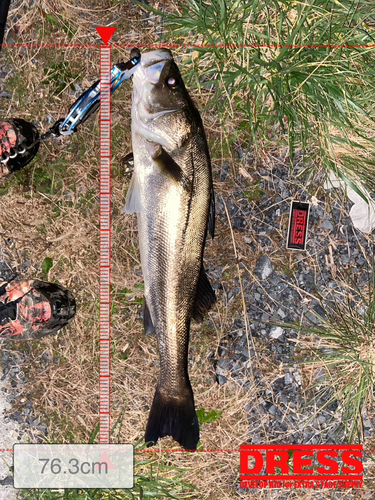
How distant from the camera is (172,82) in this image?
2.47 meters

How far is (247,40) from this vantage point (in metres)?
2.83

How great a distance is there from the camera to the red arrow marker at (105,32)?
318cm

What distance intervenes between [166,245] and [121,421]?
161 centimetres

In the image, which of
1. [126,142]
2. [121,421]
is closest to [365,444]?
[121,421]

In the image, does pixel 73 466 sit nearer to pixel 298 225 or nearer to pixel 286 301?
pixel 286 301

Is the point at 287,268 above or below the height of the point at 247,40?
below

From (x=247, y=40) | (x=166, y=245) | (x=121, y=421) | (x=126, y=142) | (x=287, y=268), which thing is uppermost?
(x=247, y=40)

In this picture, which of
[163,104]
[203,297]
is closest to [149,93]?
[163,104]

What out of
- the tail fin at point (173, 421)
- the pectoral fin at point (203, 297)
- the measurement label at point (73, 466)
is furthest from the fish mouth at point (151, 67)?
the measurement label at point (73, 466)

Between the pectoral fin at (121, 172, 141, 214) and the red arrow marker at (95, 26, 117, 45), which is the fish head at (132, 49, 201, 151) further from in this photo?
the red arrow marker at (95, 26, 117, 45)

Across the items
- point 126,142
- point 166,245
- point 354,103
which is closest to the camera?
point 166,245

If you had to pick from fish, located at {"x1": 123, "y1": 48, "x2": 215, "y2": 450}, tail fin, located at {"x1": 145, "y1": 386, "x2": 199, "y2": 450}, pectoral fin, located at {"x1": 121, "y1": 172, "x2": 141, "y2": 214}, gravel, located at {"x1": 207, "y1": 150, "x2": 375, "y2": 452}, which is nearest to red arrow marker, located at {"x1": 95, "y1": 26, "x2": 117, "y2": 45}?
fish, located at {"x1": 123, "y1": 48, "x2": 215, "y2": 450}

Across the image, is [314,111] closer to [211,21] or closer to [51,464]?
[211,21]

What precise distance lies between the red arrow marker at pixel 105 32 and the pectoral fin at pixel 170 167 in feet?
4.30
